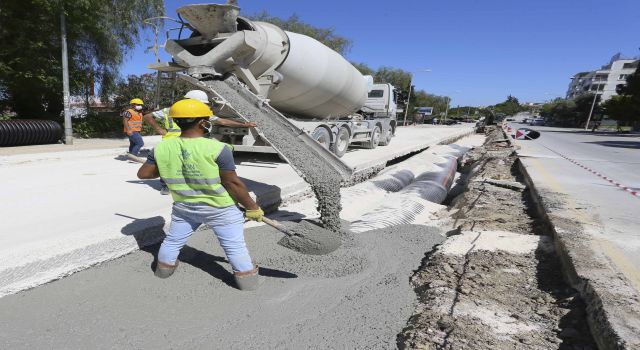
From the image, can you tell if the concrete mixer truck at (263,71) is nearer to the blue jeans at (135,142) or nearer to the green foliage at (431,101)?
the blue jeans at (135,142)

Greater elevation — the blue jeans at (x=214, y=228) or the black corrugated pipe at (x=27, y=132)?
the blue jeans at (x=214, y=228)

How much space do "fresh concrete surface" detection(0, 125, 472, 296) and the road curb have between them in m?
3.66

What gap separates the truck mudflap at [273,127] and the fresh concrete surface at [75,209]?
0.65 metres

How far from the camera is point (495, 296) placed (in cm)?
277

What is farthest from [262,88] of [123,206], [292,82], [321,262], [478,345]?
[478,345]

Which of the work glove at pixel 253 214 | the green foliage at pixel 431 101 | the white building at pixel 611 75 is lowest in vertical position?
the work glove at pixel 253 214

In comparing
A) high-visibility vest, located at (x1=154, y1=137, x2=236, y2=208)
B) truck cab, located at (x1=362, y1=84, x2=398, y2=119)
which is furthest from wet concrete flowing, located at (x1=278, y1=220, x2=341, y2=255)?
truck cab, located at (x1=362, y1=84, x2=398, y2=119)

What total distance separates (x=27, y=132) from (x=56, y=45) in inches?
133

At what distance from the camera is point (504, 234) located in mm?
4125

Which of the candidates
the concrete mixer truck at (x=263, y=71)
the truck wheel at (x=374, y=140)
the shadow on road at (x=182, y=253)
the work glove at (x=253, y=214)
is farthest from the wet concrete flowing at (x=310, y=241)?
the truck wheel at (x=374, y=140)

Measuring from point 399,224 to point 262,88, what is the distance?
428 centimetres

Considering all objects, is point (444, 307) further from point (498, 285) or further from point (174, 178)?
point (174, 178)

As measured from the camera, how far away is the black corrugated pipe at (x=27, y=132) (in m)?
9.66

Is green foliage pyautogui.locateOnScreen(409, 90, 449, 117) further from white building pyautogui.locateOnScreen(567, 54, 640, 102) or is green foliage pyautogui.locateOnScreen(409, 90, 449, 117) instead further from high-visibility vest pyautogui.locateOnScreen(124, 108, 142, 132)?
high-visibility vest pyautogui.locateOnScreen(124, 108, 142, 132)
